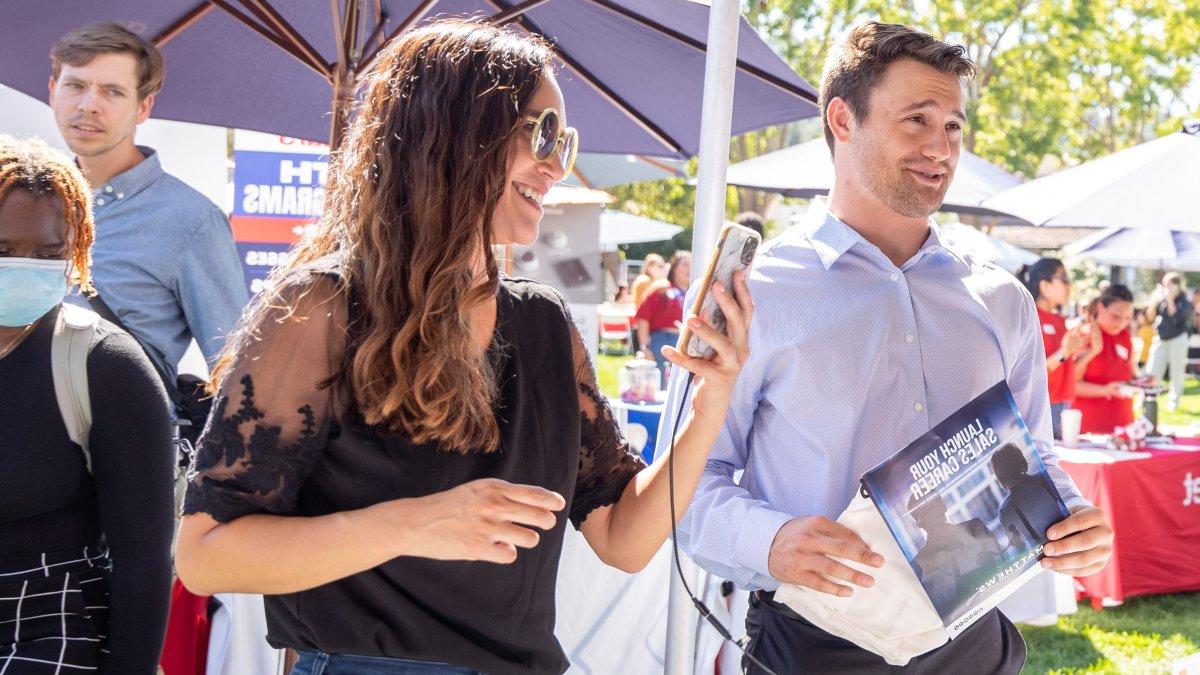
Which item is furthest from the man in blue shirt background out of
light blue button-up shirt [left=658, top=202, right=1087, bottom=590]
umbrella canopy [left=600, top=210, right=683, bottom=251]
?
umbrella canopy [left=600, top=210, right=683, bottom=251]

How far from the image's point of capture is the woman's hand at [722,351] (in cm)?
176

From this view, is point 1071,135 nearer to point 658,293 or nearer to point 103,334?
point 658,293

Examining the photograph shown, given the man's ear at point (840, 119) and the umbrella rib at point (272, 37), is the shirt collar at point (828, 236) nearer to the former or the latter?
the man's ear at point (840, 119)

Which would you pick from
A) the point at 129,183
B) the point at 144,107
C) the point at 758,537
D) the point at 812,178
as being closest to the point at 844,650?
the point at 758,537

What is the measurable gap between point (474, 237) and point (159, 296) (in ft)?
6.66

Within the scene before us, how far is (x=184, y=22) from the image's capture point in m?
4.50

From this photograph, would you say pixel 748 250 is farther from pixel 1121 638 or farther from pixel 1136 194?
pixel 1136 194

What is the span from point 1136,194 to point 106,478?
6909 mm

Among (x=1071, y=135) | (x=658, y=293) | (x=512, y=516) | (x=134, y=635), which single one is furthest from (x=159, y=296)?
(x=1071, y=135)

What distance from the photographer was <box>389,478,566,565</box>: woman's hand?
1.41 meters

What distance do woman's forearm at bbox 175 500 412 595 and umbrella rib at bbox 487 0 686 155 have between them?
10.6 feet

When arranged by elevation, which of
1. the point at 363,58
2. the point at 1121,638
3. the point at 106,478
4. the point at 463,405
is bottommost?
the point at 1121,638

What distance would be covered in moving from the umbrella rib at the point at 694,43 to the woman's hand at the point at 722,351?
2202mm

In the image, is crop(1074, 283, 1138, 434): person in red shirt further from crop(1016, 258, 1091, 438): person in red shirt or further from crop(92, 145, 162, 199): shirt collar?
crop(92, 145, 162, 199): shirt collar
